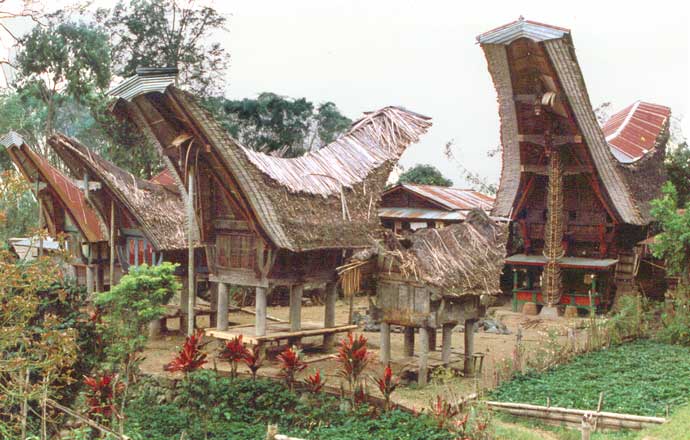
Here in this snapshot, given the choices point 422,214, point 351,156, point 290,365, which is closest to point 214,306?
point 351,156

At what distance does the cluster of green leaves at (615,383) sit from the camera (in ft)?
32.7

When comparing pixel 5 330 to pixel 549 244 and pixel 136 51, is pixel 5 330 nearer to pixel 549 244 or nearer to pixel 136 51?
pixel 549 244

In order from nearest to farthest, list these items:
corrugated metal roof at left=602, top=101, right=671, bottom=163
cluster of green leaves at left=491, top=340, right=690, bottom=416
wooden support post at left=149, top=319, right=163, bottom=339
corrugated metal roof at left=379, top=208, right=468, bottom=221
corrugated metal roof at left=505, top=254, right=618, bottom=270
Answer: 1. cluster of green leaves at left=491, top=340, right=690, bottom=416
2. wooden support post at left=149, top=319, right=163, bottom=339
3. corrugated metal roof at left=505, top=254, right=618, bottom=270
4. corrugated metal roof at left=602, top=101, right=671, bottom=163
5. corrugated metal roof at left=379, top=208, right=468, bottom=221

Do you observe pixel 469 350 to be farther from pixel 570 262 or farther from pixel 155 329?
pixel 570 262

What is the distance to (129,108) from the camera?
11336 millimetres

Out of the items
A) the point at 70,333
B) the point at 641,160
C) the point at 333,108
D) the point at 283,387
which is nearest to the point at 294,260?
the point at 283,387

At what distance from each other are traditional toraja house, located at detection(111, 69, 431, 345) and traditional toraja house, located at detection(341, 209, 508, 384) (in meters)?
1.48

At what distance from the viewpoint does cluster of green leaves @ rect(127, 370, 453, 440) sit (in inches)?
361

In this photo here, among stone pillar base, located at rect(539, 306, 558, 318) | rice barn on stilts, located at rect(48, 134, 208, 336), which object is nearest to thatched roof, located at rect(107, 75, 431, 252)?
rice barn on stilts, located at rect(48, 134, 208, 336)

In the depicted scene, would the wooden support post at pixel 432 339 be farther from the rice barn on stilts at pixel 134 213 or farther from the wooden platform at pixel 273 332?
the rice barn on stilts at pixel 134 213

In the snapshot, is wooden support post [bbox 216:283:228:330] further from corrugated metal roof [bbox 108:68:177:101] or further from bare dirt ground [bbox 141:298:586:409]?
corrugated metal roof [bbox 108:68:177:101]

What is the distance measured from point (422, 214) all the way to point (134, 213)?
9583 mm

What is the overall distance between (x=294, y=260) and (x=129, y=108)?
12.1ft

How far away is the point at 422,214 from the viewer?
859 inches
